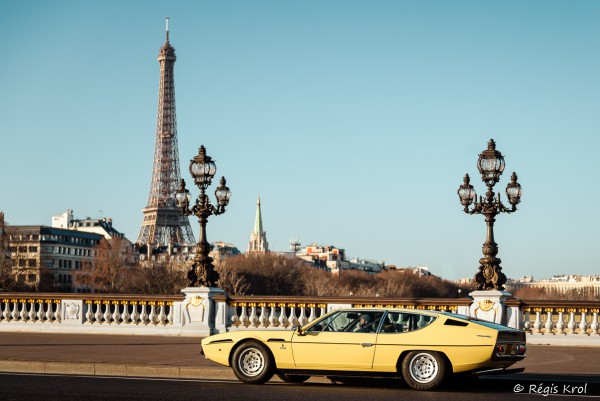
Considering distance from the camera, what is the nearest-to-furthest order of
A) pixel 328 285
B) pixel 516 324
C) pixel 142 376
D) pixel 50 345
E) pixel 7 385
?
pixel 7 385
pixel 142 376
pixel 50 345
pixel 516 324
pixel 328 285

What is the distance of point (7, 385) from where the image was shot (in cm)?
1892

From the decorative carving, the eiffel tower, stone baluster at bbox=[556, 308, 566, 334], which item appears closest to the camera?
stone baluster at bbox=[556, 308, 566, 334]

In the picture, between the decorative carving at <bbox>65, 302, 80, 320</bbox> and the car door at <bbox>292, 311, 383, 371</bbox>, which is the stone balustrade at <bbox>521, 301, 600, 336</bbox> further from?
the decorative carving at <bbox>65, 302, 80, 320</bbox>

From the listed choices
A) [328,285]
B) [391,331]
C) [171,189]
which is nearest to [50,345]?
[391,331]

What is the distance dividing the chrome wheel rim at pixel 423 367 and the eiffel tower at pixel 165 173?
16842 cm

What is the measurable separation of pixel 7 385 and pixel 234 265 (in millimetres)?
139775

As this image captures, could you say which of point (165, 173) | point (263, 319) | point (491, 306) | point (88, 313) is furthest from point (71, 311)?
point (165, 173)

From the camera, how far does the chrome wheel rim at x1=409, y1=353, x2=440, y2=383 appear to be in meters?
18.6

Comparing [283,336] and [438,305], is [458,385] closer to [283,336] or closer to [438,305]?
[283,336]

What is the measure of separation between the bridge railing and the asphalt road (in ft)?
34.5

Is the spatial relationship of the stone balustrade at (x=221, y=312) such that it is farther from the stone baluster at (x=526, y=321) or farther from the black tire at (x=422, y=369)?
the black tire at (x=422, y=369)

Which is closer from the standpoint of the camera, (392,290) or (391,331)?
(391,331)

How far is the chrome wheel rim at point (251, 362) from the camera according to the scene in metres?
19.6

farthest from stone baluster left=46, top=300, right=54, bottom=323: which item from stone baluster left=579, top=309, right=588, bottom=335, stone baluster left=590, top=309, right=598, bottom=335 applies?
stone baluster left=590, top=309, right=598, bottom=335
